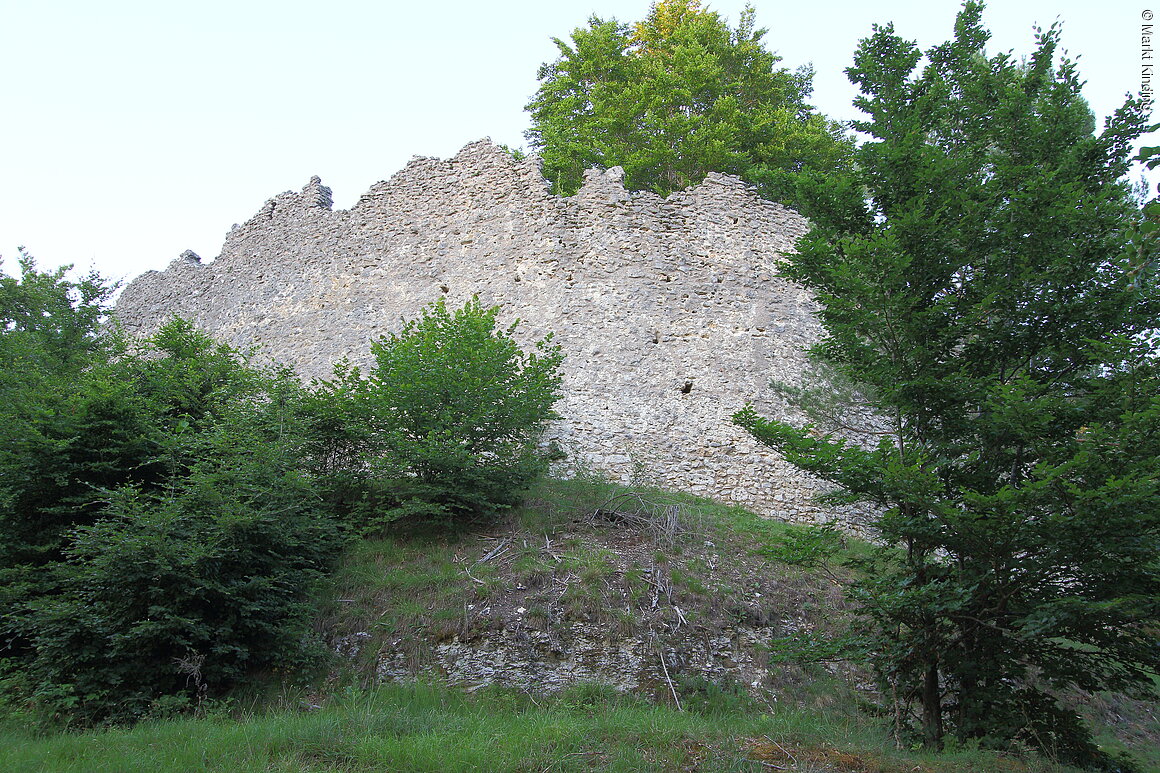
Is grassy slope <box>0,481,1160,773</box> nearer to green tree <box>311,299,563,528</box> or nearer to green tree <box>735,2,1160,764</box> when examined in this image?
green tree <box>311,299,563,528</box>

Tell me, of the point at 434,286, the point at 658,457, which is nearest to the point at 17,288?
the point at 434,286

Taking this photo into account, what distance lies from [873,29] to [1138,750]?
7431 mm

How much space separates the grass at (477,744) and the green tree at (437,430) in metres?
3.01

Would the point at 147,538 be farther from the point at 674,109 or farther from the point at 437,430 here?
the point at 674,109

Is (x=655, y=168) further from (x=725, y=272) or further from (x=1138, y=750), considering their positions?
(x=1138, y=750)

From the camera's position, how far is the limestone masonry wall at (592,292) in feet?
36.5

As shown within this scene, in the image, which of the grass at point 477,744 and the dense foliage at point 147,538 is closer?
the grass at point 477,744

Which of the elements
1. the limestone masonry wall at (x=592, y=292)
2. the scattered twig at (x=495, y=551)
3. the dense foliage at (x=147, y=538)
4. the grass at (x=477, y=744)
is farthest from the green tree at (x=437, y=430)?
the grass at (x=477, y=744)

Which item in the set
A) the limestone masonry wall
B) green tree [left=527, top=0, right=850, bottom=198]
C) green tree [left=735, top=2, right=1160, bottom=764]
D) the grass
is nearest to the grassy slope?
the grass

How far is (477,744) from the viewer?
534 cm

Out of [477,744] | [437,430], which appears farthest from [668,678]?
[437,430]

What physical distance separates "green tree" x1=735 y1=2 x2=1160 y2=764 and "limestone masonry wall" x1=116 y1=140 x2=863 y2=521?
3721mm

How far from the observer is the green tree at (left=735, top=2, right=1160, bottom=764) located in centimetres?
495

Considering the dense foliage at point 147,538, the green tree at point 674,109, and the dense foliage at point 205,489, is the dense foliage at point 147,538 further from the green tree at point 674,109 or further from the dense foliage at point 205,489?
the green tree at point 674,109
